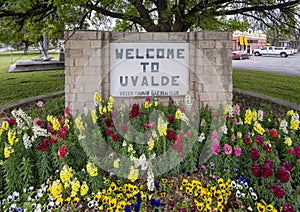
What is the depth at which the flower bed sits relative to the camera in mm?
2334

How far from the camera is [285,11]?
7.05 m

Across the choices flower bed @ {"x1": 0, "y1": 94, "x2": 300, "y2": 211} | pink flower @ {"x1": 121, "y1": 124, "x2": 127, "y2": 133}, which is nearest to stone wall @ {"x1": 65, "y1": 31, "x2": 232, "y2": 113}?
flower bed @ {"x1": 0, "y1": 94, "x2": 300, "y2": 211}

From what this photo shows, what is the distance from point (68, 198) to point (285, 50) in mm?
37841

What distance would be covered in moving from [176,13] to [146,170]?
488 cm

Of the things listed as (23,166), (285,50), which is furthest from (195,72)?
(285,50)

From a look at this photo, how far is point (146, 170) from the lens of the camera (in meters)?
2.66

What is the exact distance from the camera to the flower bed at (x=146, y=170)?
2.33 m

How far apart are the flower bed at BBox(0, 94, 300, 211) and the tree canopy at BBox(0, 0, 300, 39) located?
310 centimetres

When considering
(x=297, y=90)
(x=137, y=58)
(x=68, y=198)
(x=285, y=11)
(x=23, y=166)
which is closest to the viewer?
(x=68, y=198)

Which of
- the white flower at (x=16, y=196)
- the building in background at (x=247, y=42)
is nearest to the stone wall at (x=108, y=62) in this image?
the white flower at (x=16, y=196)

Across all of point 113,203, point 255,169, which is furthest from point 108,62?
point 255,169

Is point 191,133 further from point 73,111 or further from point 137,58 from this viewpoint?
point 73,111

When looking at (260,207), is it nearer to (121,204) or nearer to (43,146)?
→ (121,204)

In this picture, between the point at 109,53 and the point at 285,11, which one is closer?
the point at 109,53
